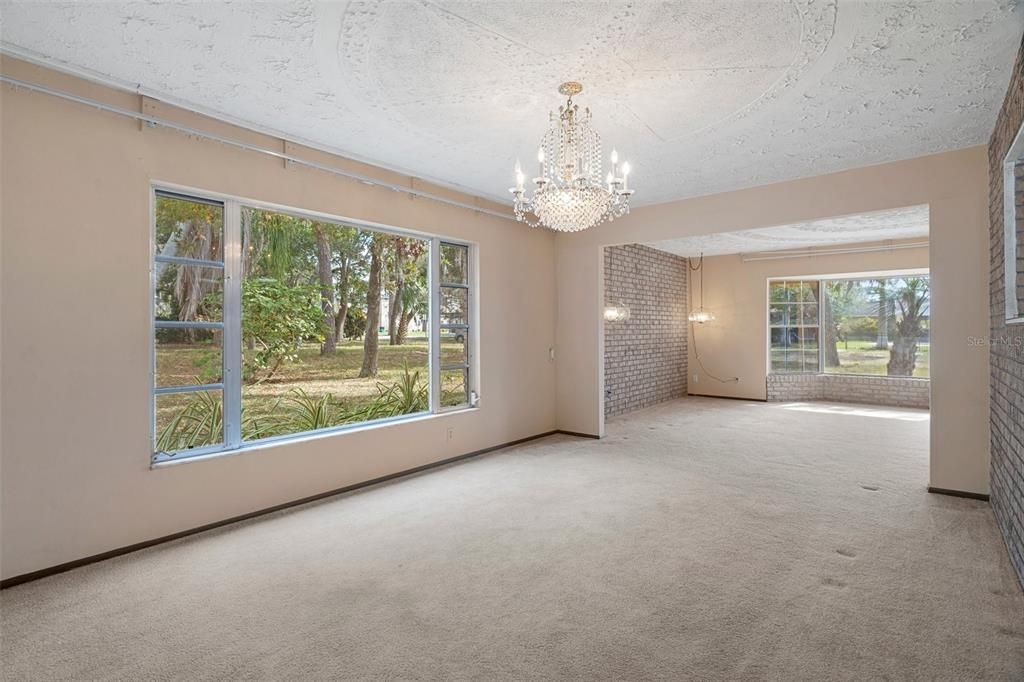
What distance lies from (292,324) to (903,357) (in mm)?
9270

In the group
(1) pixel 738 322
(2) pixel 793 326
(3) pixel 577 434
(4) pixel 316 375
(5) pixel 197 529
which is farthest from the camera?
(1) pixel 738 322

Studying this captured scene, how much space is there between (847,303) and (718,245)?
268 cm

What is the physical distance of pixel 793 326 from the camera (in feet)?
31.0

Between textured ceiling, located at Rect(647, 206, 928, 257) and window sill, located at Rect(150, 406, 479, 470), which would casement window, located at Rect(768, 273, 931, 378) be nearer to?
textured ceiling, located at Rect(647, 206, 928, 257)

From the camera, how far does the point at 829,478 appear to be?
4.48 metres

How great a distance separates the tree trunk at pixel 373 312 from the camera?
17.5ft

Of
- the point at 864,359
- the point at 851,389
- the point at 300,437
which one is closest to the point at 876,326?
the point at 864,359

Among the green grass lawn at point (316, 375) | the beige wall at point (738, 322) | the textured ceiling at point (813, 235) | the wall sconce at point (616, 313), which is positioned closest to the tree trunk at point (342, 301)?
the green grass lawn at point (316, 375)

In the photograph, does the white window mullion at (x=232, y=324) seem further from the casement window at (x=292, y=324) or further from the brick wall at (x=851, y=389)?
the brick wall at (x=851, y=389)

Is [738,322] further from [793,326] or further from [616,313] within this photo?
[616,313]

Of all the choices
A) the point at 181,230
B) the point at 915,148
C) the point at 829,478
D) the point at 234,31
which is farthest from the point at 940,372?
the point at 181,230

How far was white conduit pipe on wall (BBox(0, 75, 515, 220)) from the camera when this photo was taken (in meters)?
2.74

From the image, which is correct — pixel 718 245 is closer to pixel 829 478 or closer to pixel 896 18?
pixel 829 478

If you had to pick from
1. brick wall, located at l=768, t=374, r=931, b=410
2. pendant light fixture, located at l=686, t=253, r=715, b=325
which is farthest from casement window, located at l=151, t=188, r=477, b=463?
brick wall, located at l=768, t=374, r=931, b=410
